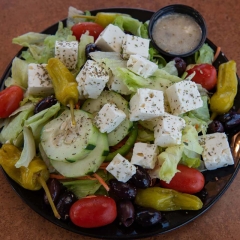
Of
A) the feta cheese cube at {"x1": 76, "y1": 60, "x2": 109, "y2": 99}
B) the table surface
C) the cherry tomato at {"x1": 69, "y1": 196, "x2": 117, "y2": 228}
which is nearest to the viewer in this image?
the cherry tomato at {"x1": 69, "y1": 196, "x2": 117, "y2": 228}

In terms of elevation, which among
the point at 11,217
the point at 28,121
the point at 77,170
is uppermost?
the point at 28,121

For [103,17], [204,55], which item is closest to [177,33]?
[204,55]

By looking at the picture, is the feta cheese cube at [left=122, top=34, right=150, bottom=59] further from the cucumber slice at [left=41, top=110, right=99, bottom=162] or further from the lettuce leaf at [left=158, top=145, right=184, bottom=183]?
the lettuce leaf at [left=158, top=145, right=184, bottom=183]

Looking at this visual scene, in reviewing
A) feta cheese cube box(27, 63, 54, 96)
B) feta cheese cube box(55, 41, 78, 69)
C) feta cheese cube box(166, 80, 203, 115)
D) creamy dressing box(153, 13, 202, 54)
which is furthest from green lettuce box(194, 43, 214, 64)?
feta cheese cube box(27, 63, 54, 96)

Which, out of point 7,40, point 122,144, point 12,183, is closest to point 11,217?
point 12,183

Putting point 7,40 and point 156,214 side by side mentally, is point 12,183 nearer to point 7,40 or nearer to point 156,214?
point 156,214

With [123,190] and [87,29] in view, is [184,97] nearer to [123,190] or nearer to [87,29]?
[123,190]

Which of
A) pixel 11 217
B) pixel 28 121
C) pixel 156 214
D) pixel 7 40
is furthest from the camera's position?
pixel 7 40
